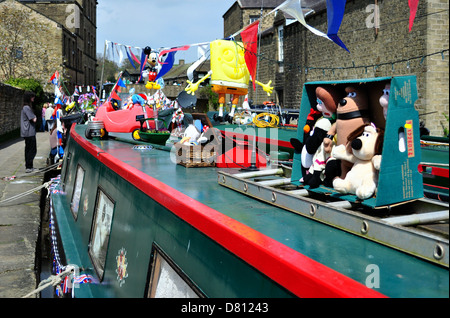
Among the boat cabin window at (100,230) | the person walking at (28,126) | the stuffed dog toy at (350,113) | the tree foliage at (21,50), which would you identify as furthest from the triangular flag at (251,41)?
the tree foliage at (21,50)

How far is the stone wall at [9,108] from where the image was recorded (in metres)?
16.3

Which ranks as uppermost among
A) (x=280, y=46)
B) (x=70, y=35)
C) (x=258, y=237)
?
(x=70, y=35)

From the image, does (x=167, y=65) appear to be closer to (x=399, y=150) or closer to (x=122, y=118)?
(x=122, y=118)

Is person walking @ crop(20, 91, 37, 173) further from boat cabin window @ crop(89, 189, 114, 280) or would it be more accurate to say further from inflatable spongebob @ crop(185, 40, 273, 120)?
boat cabin window @ crop(89, 189, 114, 280)

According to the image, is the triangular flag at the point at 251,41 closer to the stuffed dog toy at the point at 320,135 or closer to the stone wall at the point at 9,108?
the stuffed dog toy at the point at 320,135

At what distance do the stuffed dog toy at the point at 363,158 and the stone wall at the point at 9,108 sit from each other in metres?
16.0

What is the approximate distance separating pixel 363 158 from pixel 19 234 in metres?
4.34

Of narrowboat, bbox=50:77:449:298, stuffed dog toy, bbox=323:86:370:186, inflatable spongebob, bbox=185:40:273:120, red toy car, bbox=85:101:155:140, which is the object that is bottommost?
narrowboat, bbox=50:77:449:298

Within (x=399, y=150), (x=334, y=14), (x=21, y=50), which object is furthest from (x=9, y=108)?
(x=399, y=150)

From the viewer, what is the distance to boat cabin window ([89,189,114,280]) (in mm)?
3416

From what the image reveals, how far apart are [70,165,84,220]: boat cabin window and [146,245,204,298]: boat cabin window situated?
278cm

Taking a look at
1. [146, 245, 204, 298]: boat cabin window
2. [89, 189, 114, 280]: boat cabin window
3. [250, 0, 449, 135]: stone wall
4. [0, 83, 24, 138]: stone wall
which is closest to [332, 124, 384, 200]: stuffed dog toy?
[146, 245, 204, 298]: boat cabin window

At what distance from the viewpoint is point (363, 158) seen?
83.0 inches

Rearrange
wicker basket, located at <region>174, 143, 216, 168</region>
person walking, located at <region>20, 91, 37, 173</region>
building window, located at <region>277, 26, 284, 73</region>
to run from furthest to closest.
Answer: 1. building window, located at <region>277, 26, 284, 73</region>
2. person walking, located at <region>20, 91, 37, 173</region>
3. wicker basket, located at <region>174, 143, 216, 168</region>
